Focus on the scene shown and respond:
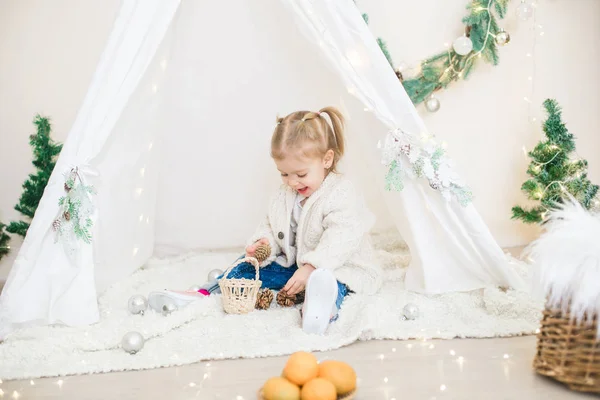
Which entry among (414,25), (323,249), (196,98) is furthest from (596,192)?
(196,98)

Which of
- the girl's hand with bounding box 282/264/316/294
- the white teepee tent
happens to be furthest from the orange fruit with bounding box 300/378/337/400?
the white teepee tent

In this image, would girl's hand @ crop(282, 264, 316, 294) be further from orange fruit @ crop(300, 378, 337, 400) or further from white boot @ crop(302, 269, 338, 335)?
orange fruit @ crop(300, 378, 337, 400)

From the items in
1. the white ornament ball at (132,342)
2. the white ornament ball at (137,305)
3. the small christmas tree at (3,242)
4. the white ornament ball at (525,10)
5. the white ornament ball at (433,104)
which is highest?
the white ornament ball at (525,10)

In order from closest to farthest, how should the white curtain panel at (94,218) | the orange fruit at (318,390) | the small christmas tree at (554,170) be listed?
the orange fruit at (318,390) < the white curtain panel at (94,218) < the small christmas tree at (554,170)

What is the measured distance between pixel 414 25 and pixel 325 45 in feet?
3.08

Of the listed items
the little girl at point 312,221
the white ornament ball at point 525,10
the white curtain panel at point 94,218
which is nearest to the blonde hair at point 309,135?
the little girl at point 312,221

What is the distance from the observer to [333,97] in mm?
2748

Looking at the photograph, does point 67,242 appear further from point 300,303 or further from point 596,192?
point 596,192

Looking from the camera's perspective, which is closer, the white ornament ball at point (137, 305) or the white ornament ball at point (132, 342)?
the white ornament ball at point (132, 342)

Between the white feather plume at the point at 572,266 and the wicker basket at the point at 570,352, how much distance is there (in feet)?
0.09

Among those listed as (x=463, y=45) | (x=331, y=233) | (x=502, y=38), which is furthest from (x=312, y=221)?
(x=502, y=38)

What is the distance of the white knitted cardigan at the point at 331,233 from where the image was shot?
2.15 metres

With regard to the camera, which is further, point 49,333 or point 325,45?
point 325,45

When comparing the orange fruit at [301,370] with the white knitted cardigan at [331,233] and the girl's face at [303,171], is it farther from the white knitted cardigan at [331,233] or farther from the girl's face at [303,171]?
the girl's face at [303,171]
